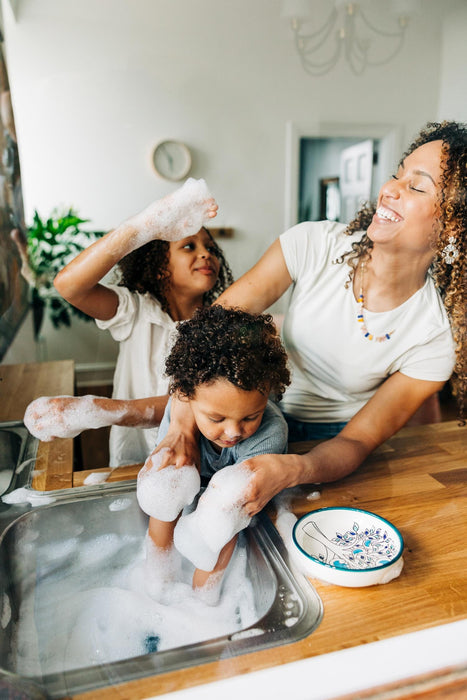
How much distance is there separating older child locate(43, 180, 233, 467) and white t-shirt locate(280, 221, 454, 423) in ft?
0.52

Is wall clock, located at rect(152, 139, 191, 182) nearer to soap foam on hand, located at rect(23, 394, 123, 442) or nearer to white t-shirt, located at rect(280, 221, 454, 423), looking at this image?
white t-shirt, located at rect(280, 221, 454, 423)

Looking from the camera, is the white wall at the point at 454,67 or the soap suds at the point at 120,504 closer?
the soap suds at the point at 120,504

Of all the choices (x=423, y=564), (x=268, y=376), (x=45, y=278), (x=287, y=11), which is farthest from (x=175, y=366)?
(x=287, y=11)

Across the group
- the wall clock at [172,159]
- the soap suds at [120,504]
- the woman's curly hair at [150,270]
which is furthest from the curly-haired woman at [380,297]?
the soap suds at [120,504]

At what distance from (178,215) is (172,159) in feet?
0.30

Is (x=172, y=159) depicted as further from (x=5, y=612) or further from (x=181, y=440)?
(x=5, y=612)

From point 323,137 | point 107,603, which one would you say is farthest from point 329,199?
point 107,603

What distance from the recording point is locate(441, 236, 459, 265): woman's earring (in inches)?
35.2

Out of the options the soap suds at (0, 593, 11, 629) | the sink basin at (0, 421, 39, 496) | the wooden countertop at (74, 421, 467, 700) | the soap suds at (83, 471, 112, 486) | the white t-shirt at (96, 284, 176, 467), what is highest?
the white t-shirt at (96, 284, 176, 467)

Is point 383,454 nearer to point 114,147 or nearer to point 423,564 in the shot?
point 423,564

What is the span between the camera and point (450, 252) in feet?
2.99

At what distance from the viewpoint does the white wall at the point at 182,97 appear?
79 centimetres

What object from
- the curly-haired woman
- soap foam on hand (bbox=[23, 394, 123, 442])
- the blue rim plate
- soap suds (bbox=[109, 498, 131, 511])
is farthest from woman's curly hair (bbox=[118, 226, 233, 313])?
the blue rim plate

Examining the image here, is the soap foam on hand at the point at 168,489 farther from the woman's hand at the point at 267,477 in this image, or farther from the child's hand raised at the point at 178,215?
the child's hand raised at the point at 178,215
